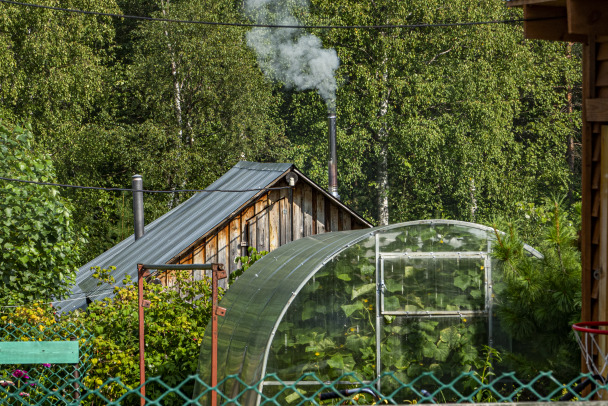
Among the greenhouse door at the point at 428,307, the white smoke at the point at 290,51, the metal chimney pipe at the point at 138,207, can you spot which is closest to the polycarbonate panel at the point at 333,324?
the greenhouse door at the point at 428,307

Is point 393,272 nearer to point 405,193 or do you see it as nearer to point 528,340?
point 528,340

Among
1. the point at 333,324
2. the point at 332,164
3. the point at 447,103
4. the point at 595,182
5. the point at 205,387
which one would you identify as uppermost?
the point at 447,103

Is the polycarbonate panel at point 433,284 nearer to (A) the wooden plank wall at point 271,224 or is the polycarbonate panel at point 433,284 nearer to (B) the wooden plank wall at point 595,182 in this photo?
(B) the wooden plank wall at point 595,182

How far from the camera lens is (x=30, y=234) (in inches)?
378

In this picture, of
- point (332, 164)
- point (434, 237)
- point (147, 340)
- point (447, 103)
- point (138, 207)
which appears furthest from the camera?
point (447, 103)

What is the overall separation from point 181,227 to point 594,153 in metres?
10.5

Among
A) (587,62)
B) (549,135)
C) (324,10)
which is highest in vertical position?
(324,10)

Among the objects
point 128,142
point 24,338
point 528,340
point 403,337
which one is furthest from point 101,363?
point 128,142

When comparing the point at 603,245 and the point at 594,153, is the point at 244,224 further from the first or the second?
the point at 603,245

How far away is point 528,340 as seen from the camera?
805cm

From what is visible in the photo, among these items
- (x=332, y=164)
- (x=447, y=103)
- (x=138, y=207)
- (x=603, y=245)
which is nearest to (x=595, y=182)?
(x=603, y=245)

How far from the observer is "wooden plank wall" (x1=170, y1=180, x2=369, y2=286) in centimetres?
1417

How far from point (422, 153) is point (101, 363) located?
56.2ft

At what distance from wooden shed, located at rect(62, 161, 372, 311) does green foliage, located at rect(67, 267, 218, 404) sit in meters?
3.60
